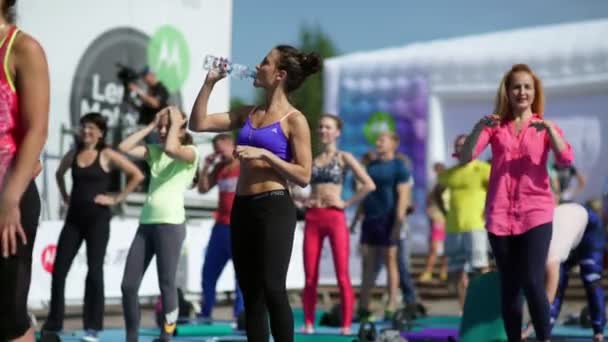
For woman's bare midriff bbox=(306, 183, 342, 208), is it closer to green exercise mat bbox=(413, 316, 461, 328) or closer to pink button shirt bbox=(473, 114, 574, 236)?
green exercise mat bbox=(413, 316, 461, 328)

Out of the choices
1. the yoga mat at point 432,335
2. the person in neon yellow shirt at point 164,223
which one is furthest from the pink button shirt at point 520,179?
the person in neon yellow shirt at point 164,223

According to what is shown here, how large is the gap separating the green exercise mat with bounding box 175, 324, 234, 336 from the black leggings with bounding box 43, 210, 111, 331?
0.90 m

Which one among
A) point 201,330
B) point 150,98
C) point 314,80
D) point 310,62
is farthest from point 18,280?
point 314,80

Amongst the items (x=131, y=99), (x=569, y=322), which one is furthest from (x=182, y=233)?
(x=131, y=99)

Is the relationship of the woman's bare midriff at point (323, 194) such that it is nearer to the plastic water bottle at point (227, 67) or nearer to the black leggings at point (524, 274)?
the black leggings at point (524, 274)

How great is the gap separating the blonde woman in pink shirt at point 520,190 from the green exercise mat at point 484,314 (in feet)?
2.62

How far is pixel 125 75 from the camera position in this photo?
560 inches

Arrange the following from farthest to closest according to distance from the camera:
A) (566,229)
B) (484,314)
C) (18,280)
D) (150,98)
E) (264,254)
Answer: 1. (150,98)
2. (566,229)
3. (484,314)
4. (264,254)
5. (18,280)

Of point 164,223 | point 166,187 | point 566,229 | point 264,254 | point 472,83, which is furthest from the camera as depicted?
point 472,83

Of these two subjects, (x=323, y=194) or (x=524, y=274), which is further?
(x=323, y=194)

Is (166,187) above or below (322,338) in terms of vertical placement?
above

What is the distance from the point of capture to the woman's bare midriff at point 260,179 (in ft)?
18.4

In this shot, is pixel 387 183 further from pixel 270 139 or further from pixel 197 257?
pixel 270 139

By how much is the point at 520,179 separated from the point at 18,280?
3649 mm
